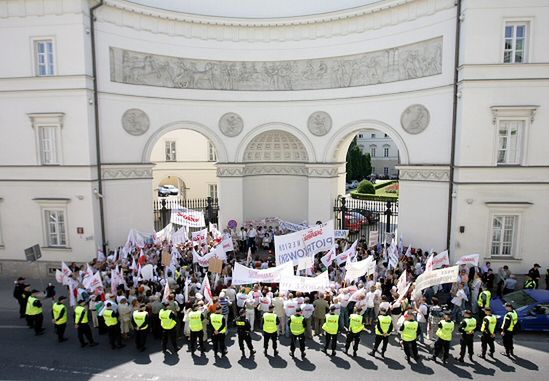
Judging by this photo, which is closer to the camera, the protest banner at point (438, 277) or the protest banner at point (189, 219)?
the protest banner at point (438, 277)

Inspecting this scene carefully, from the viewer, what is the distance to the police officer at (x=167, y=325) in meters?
11.3

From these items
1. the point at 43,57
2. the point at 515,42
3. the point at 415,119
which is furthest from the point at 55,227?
the point at 515,42

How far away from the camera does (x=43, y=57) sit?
17688 mm

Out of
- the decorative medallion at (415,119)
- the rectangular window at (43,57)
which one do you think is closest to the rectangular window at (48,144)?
the rectangular window at (43,57)

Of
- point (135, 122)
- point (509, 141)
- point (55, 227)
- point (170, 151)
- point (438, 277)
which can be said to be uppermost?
point (135, 122)

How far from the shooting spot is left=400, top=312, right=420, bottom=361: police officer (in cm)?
1073

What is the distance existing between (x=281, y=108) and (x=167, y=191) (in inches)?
958

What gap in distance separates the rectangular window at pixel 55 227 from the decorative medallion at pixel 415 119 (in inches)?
A: 623

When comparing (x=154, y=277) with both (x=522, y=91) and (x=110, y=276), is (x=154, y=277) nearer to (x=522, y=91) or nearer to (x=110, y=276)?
(x=110, y=276)

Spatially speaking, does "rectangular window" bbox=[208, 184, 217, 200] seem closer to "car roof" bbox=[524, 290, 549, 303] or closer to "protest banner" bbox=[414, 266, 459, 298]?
"protest banner" bbox=[414, 266, 459, 298]

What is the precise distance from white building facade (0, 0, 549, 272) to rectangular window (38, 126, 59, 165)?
61mm

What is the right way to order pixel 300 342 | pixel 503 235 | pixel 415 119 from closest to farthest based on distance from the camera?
pixel 300 342, pixel 503 235, pixel 415 119

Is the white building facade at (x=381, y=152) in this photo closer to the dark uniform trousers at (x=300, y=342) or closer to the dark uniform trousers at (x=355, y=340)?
the dark uniform trousers at (x=355, y=340)

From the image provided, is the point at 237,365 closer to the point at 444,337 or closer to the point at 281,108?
the point at 444,337
